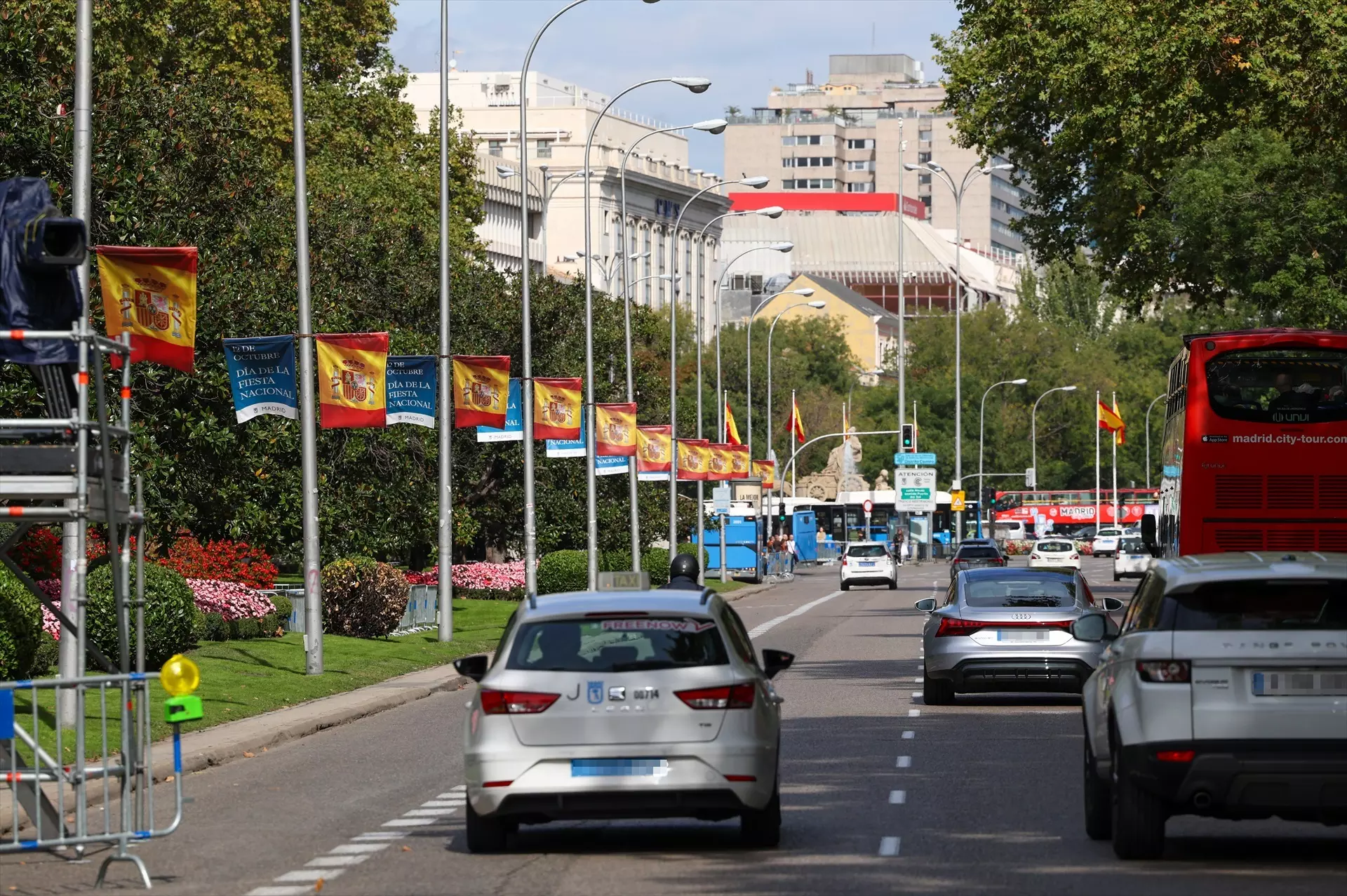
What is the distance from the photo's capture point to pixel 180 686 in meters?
12.2

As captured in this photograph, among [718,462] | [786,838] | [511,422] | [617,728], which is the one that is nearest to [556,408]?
[511,422]

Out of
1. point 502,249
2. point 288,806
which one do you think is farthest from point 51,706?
point 502,249

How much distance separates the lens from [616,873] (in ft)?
40.5

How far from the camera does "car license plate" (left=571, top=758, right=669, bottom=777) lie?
12.8m

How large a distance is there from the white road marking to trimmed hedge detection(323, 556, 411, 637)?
256 inches

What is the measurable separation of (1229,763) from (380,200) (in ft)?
181

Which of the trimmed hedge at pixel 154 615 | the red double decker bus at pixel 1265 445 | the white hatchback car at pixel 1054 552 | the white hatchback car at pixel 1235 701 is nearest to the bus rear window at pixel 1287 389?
the red double decker bus at pixel 1265 445

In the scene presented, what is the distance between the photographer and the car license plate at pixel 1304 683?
39.2ft

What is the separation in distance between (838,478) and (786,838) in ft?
359

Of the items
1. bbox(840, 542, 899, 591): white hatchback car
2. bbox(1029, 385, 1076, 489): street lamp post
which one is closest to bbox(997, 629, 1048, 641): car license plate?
bbox(840, 542, 899, 591): white hatchback car

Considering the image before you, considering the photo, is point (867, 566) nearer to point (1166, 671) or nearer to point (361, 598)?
point (361, 598)

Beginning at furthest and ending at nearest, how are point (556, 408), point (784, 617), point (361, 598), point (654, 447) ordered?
1. point (654, 447)
2. point (784, 617)
3. point (556, 408)
4. point (361, 598)

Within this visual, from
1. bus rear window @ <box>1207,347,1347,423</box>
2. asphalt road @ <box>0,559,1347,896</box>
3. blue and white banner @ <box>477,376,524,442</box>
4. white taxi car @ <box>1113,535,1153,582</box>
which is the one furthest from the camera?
white taxi car @ <box>1113,535,1153,582</box>

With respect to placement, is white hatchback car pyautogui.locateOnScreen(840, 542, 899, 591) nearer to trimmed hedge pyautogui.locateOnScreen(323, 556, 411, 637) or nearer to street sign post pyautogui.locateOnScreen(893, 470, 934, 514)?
street sign post pyautogui.locateOnScreen(893, 470, 934, 514)
